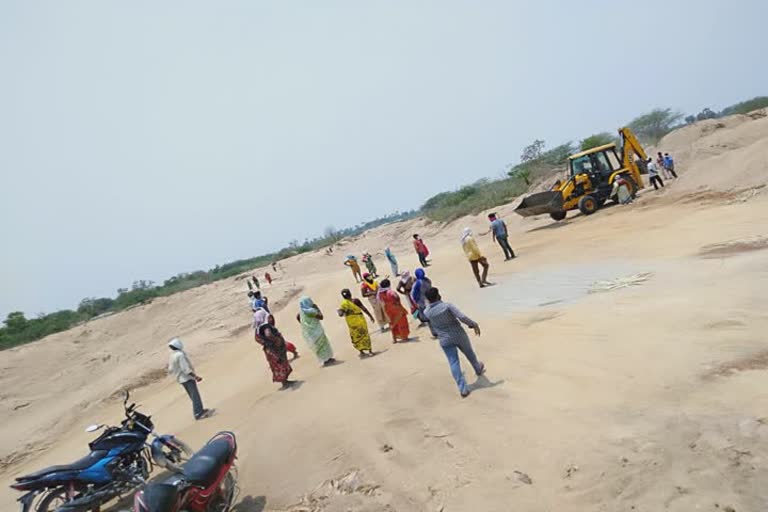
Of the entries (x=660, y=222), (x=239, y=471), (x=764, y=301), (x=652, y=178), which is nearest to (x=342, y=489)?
(x=239, y=471)

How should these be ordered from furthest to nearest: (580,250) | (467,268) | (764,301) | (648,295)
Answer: (467,268) → (580,250) → (648,295) → (764,301)

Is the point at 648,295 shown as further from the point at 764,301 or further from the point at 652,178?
the point at 652,178

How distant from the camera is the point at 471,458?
15.5 feet

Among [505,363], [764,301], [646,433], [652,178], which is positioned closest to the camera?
[646,433]

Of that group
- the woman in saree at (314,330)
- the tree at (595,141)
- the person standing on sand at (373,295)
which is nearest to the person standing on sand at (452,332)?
the woman in saree at (314,330)

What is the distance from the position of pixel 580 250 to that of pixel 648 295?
6685 mm

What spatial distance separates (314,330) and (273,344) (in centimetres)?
99

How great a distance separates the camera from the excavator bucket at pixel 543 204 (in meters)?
20.8

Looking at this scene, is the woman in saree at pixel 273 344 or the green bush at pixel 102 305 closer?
the woman in saree at pixel 273 344

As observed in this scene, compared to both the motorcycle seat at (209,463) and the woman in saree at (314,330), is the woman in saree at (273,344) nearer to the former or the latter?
the woman in saree at (314,330)

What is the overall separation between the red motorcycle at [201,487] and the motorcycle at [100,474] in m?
0.62

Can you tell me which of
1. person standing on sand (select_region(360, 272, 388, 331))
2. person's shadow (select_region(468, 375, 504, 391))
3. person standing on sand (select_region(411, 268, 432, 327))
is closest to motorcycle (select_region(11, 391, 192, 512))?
person's shadow (select_region(468, 375, 504, 391))

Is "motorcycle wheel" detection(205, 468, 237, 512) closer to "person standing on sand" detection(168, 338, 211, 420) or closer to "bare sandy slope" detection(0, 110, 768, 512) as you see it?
"bare sandy slope" detection(0, 110, 768, 512)

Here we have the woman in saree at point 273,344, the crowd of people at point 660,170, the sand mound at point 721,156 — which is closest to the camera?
the woman in saree at point 273,344
